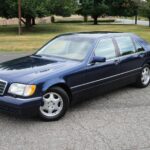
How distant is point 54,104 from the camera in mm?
5535

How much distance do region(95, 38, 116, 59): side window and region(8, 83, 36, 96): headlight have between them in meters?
1.72

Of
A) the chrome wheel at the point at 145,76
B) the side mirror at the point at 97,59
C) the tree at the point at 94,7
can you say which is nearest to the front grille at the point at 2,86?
the side mirror at the point at 97,59

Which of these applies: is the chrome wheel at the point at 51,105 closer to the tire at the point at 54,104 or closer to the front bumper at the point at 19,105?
the tire at the point at 54,104

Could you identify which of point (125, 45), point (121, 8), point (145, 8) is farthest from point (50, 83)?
point (121, 8)

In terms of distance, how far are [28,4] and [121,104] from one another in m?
21.1

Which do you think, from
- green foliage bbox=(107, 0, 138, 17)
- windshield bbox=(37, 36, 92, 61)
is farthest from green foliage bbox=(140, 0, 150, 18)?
windshield bbox=(37, 36, 92, 61)

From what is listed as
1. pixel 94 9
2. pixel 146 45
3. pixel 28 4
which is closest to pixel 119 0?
pixel 94 9

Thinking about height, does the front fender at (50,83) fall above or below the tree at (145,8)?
below

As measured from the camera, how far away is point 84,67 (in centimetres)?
598

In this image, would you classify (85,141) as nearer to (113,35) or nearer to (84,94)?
(84,94)

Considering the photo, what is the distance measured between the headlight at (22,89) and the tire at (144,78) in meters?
3.30

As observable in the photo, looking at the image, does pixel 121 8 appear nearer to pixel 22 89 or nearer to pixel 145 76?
pixel 145 76

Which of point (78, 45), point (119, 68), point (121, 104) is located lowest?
point (121, 104)

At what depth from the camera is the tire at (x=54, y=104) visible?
17.8 ft
